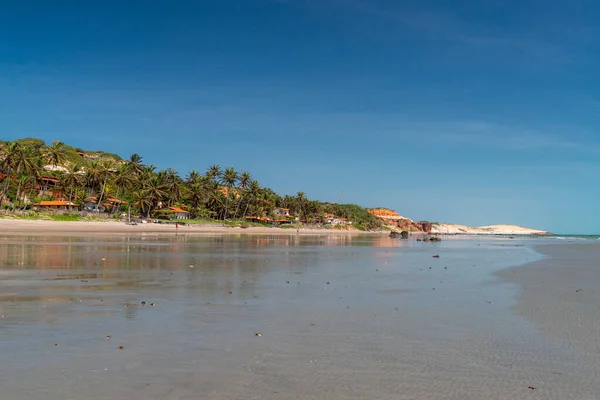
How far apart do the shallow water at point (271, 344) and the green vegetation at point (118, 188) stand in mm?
69739

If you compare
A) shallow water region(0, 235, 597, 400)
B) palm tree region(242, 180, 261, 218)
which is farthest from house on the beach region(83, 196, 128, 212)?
shallow water region(0, 235, 597, 400)

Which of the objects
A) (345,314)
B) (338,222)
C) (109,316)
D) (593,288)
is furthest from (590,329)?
(338,222)

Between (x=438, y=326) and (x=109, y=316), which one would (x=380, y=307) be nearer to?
(x=438, y=326)

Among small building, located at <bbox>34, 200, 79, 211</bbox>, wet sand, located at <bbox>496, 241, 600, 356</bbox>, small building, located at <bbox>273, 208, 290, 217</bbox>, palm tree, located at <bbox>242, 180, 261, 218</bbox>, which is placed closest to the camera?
wet sand, located at <bbox>496, 241, 600, 356</bbox>

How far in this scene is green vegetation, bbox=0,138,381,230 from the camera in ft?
278

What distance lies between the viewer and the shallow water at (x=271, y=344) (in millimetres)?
5562

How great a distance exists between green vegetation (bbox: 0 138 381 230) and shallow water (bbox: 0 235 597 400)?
69739 millimetres

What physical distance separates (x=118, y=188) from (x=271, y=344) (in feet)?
343

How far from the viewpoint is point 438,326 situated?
9086 millimetres

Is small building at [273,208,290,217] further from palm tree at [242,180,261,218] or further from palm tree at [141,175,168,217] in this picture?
palm tree at [141,175,168,217]

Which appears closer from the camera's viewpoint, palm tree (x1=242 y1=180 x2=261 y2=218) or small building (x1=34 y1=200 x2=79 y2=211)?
small building (x1=34 y1=200 x2=79 y2=211)

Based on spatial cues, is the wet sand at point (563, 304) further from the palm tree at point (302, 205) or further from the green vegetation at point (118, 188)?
the palm tree at point (302, 205)

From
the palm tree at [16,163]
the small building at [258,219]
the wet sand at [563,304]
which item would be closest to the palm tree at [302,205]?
the small building at [258,219]

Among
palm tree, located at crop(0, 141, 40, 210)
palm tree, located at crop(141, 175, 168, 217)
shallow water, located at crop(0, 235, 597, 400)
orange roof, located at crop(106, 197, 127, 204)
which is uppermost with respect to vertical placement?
palm tree, located at crop(0, 141, 40, 210)
